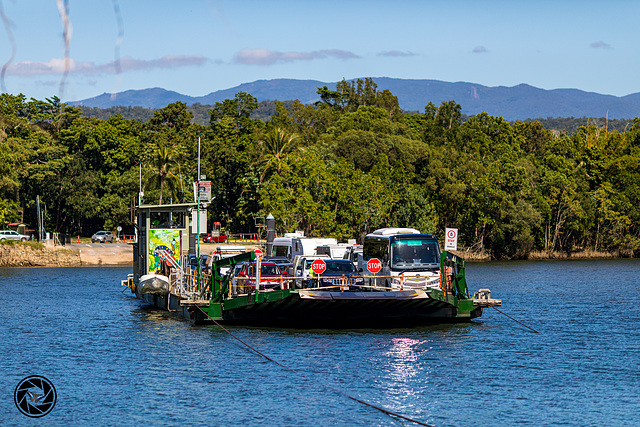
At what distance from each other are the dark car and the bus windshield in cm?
237

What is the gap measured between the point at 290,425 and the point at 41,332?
71.7 ft

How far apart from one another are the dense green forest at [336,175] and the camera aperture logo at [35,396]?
7300 centimetres

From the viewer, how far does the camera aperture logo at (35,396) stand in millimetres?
22797

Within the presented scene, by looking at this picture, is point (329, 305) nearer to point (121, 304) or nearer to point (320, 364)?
point (320, 364)

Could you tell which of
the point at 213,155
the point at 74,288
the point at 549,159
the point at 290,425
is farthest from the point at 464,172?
the point at 290,425

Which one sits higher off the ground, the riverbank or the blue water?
the riverbank

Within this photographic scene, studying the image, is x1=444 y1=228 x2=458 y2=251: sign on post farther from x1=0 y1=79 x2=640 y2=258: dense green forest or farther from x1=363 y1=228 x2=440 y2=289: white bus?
x1=0 y1=79 x2=640 y2=258: dense green forest

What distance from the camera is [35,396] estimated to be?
81.1ft

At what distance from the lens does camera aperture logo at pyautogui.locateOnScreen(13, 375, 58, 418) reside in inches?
898

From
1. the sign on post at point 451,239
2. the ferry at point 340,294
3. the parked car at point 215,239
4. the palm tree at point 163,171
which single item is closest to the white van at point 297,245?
the ferry at point 340,294

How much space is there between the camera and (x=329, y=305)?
34.8m

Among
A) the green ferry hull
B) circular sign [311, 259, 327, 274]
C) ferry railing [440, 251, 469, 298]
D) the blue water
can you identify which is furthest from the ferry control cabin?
ferry railing [440, 251, 469, 298]

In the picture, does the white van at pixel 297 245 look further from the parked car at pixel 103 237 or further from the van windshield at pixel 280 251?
the parked car at pixel 103 237

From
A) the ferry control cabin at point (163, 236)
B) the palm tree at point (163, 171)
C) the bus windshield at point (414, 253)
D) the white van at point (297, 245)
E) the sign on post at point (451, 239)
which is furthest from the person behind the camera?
the palm tree at point (163, 171)
